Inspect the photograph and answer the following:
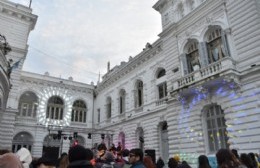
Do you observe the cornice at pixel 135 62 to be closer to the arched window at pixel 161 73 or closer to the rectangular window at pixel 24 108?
the arched window at pixel 161 73

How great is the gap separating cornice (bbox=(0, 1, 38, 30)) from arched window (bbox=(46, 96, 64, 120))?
33.8ft

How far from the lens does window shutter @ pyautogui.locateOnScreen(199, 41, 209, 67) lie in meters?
13.5

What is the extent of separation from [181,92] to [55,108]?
62.4 ft

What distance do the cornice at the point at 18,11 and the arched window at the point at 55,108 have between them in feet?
33.8

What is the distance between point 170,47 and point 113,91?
11601 millimetres

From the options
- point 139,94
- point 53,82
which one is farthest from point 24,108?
point 139,94

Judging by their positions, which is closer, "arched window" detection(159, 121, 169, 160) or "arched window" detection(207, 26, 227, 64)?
"arched window" detection(207, 26, 227, 64)

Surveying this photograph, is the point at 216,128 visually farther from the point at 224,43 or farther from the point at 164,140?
the point at 164,140

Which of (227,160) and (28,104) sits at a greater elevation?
(28,104)

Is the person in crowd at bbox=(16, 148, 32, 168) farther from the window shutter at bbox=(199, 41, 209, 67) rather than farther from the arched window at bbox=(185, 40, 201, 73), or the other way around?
the arched window at bbox=(185, 40, 201, 73)

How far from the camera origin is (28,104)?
25.6 meters

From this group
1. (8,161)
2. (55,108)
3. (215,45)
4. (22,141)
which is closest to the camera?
(8,161)

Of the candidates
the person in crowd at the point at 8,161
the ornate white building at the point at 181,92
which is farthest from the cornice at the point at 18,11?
the person in crowd at the point at 8,161

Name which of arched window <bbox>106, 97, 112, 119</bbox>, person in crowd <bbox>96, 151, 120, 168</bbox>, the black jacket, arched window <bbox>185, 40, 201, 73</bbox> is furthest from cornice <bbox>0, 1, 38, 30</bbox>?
the black jacket
